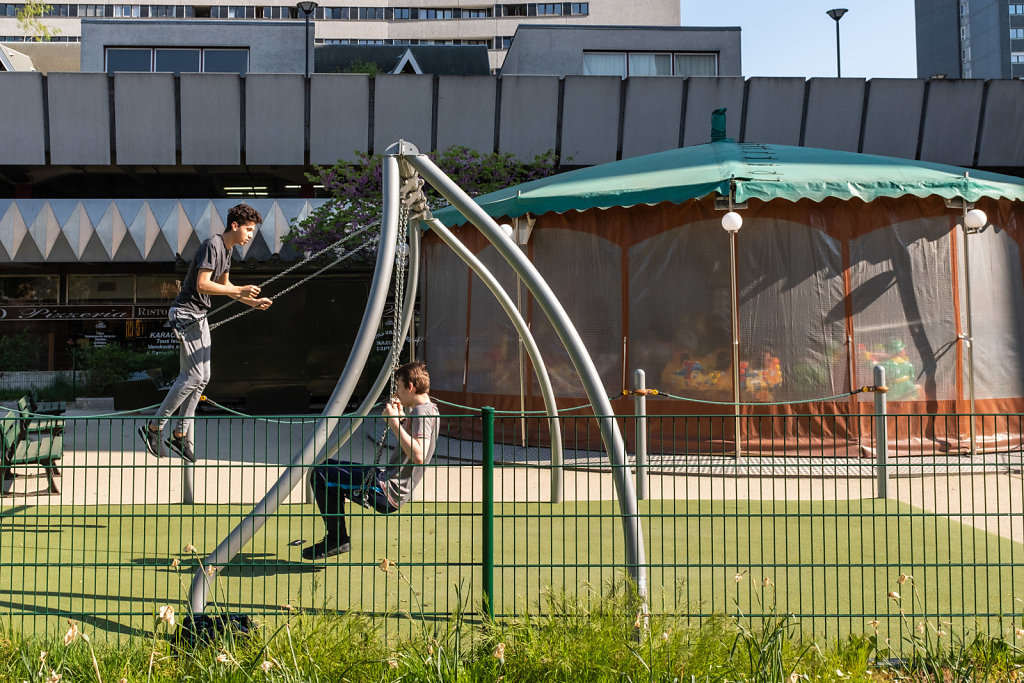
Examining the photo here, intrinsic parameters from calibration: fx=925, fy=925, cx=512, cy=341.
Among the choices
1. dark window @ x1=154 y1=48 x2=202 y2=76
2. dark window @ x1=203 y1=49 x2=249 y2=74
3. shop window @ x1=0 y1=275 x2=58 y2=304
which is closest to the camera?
shop window @ x1=0 y1=275 x2=58 y2=304

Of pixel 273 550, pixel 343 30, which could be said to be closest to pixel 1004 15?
pixel 343 30

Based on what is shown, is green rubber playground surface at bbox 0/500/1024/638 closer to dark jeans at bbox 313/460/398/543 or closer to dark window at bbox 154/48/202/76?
dark jeans at bbox 313/460/398/543

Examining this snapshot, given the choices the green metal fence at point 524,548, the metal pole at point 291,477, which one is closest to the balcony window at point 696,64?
the green metal fence at point 524,548

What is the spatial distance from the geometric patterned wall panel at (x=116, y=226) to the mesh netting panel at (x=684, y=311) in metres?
14.5

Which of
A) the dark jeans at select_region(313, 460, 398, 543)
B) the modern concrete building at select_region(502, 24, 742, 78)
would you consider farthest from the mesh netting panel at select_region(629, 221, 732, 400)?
the modern concrete building at select_region(502, 24, 742, 78)

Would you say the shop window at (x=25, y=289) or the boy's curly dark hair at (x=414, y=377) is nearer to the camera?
the boy's curly dark hair at (x=414, y=377)

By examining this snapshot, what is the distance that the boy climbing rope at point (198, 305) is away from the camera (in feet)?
22.1

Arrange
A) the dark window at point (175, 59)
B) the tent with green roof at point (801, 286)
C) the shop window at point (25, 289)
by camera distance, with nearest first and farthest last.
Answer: the tent with green roof at point (801, 286), the shop window at point (25, 289), the dark window at point (175, 59)

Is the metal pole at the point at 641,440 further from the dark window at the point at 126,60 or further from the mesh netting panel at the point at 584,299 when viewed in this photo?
the dark window at the point at 126,60

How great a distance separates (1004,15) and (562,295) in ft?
372

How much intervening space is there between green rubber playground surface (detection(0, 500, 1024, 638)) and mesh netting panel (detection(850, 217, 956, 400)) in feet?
12.6

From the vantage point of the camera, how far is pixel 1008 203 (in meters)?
11.6

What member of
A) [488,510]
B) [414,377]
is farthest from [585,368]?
[414,377]

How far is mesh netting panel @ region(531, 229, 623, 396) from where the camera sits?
11.6m
